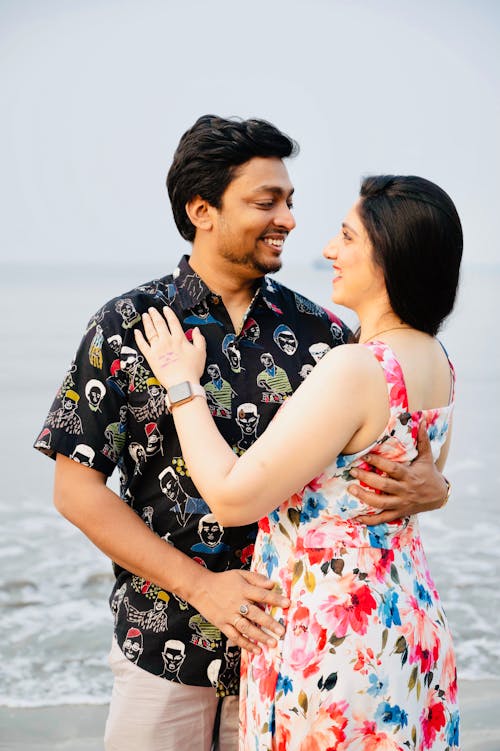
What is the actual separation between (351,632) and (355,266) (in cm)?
71

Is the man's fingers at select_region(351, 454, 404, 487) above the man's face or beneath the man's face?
beneath

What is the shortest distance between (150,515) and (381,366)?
0.69 metres

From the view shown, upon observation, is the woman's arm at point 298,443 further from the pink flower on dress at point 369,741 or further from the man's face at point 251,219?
the man's face at point 251,219

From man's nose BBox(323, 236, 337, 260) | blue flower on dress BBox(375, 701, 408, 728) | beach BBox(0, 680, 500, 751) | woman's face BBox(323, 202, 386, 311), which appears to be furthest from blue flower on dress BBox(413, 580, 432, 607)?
beach BBox(0, 680, 500, 751)

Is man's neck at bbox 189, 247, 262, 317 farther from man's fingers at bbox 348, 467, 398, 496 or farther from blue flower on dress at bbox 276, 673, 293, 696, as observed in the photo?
blue flower on dress at bbox 276, 673, 293, 696

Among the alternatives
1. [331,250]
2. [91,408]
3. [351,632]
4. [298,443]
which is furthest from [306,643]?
[331,250]

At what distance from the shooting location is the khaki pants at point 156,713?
2.02 m

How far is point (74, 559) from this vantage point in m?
6.00

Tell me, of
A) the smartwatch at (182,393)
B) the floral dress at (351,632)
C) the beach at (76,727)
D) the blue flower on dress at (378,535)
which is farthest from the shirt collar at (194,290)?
the beach at (76,727)

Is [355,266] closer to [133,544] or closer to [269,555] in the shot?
[269,555]

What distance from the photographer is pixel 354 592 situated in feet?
5.62

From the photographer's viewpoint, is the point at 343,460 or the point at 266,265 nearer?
the point at 343,460

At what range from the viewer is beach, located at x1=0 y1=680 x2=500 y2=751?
10.2 ft

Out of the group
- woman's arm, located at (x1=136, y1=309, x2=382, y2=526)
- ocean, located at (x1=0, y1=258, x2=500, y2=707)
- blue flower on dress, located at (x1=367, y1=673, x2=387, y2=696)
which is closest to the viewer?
woman's arm, located at (x1=136, y1=309, x2=382, y2=526)
